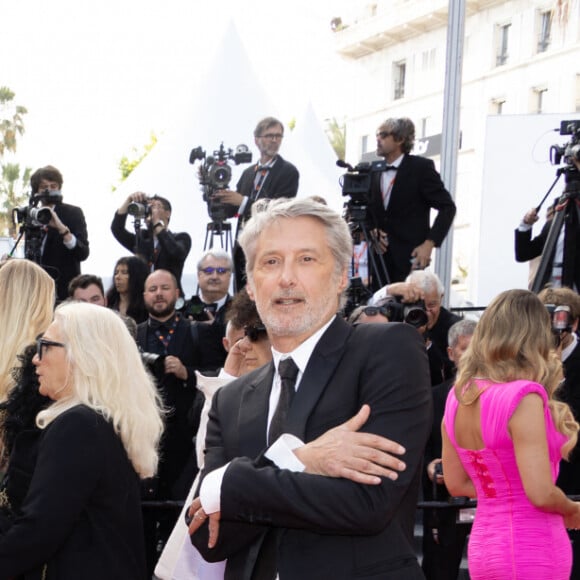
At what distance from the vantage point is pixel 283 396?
7.21 feet

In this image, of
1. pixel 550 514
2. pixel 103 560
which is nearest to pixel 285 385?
pixel 103 560

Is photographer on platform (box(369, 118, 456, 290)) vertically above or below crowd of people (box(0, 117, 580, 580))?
above

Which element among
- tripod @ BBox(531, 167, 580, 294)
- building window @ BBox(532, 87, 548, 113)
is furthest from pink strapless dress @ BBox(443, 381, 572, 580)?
building window @ BBox(532, 87, 548, 113)

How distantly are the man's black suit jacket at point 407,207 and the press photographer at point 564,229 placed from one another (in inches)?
22.7

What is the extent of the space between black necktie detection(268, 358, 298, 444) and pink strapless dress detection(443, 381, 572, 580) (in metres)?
1.30

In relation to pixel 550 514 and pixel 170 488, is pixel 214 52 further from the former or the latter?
pixel 550 514

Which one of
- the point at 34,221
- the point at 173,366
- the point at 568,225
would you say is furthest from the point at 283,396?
the point at 34,221

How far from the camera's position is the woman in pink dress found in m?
3.24

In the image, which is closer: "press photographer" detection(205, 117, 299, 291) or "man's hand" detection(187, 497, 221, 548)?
"man's hand" detection(187, 497, 221, 548)

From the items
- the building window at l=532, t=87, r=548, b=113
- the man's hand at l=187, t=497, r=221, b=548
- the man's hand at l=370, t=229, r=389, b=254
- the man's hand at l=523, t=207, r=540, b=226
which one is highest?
the building window at l=532, t=87, r=548, b=113

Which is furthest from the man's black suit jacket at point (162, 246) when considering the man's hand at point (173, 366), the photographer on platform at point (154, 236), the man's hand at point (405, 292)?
the man's hand at point (405, 292)

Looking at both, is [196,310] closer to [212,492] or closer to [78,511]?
[78,511]

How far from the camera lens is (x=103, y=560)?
2873mm

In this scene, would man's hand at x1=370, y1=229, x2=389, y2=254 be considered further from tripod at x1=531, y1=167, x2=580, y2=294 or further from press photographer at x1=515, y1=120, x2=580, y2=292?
tripod at x1=531, y1=167, x2=580, y2=294
